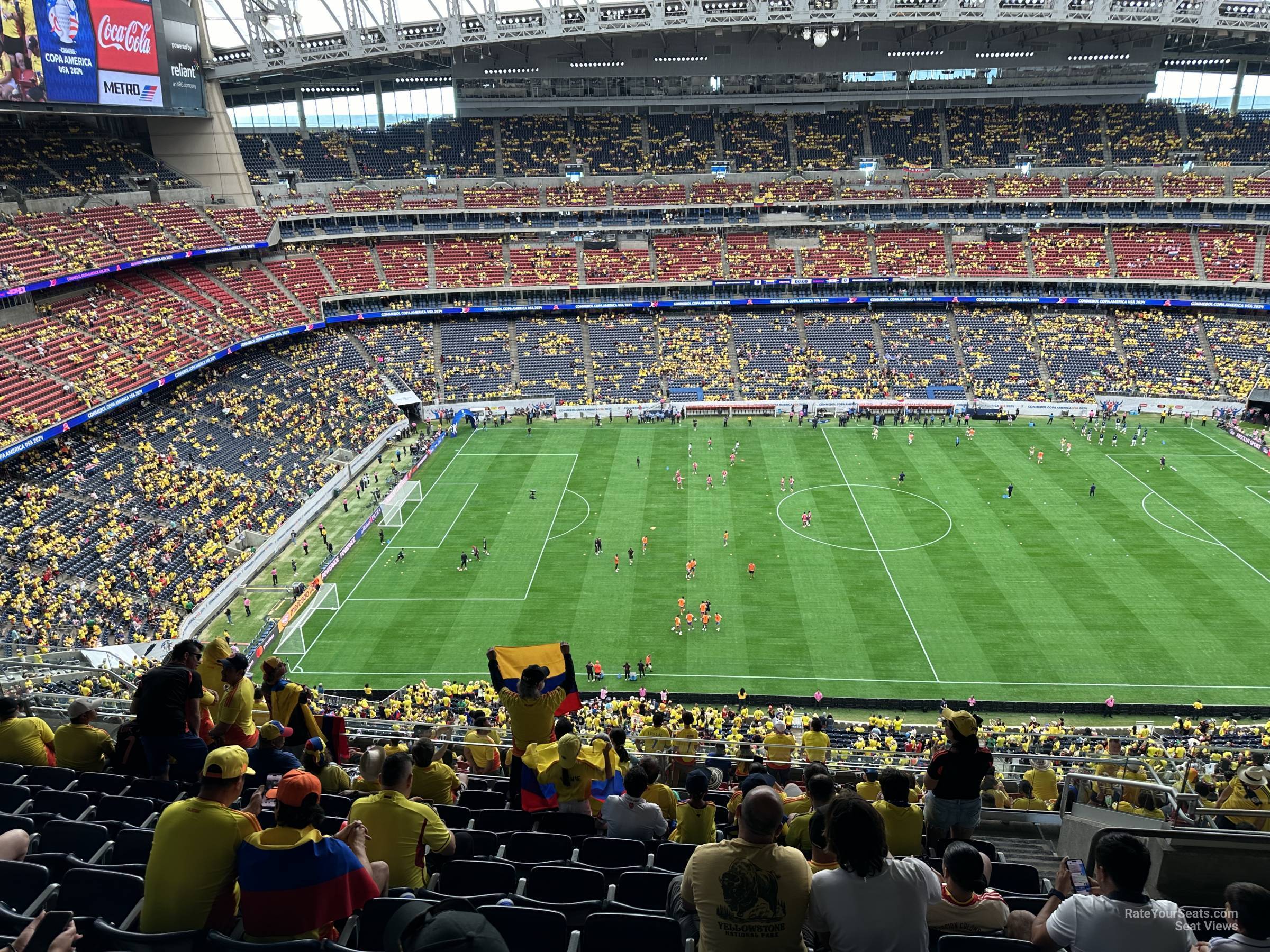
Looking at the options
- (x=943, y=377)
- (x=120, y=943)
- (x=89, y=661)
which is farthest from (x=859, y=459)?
(x=120, y=943)

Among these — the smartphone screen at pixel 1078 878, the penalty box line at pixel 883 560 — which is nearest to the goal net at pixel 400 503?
the penalty box line at pixel 883 560

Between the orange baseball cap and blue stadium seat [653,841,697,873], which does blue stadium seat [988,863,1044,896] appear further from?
the orange baseball cap

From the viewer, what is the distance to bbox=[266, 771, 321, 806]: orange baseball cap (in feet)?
19.2

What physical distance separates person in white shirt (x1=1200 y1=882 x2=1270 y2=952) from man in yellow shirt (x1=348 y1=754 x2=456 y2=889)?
19.6ft

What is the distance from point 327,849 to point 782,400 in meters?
62.0

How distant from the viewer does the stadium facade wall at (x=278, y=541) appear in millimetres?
36406

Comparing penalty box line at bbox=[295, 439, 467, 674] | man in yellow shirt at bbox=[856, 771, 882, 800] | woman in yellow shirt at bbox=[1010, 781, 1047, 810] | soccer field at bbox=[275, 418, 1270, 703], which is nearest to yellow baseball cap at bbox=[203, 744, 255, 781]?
→ man in yellow shirt at bbox=[856, 771, 882, 800]

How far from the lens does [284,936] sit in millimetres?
5828

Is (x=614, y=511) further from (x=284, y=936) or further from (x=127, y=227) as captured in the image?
(x=284, y=936)

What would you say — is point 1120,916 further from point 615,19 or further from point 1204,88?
point 1204,88

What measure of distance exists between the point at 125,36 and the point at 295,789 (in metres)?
64.5

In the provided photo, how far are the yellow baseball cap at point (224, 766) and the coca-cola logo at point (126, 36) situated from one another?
61689mm

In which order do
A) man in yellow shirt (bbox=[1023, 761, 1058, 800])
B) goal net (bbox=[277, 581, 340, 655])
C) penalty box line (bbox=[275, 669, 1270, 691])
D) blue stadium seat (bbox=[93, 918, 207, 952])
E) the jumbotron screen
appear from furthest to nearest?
the jumbotron screen
goal net (bbox=[277, 581, 340, 655])
penalty box line (bbox=[275, 669, 1270, 691])
man in yellow shirt (bbox=[1023, 761, 1058, 800])
blue stadium seat (bbox=[93, 918, 207, 952])

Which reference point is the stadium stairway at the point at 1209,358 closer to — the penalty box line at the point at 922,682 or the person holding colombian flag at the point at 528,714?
the penalty box line at the point at 922,682
